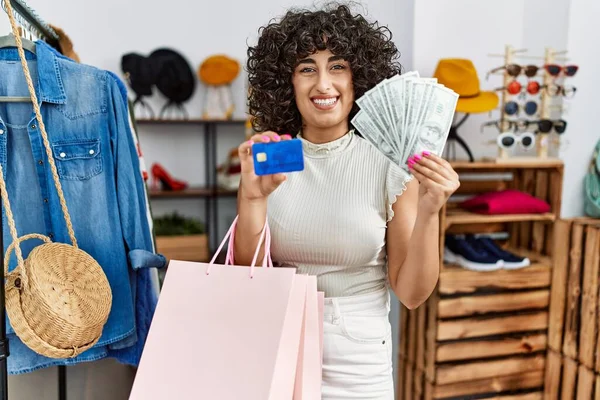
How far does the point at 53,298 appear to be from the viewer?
1.08 metres

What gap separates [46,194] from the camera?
1.37 metres

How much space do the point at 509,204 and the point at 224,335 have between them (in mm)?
1986

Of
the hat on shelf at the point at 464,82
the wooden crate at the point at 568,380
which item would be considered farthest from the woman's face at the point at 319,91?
the wooden crate at the point at 568,380

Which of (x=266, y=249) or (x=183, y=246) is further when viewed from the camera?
(x=183, y=246)

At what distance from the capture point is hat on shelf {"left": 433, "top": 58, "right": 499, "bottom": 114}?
242cm

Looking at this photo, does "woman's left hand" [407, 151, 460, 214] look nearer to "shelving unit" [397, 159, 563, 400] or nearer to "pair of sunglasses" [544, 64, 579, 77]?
"shelving unit" [397, 159, 563, 400]

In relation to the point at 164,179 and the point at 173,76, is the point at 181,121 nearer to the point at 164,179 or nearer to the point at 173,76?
the point at 173,76

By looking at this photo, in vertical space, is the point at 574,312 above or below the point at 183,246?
above

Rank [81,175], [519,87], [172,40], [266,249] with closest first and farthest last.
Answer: [266,249] < [81,175] < [519,87] < [172,40]

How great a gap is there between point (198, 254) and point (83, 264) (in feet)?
10.3

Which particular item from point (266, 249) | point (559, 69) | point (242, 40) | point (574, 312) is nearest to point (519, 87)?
point (559, 69)

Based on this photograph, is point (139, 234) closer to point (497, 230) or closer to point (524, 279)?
point (524, 279)

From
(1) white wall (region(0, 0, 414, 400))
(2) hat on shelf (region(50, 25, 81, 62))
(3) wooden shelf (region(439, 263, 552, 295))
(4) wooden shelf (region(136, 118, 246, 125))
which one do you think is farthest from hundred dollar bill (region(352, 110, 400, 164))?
(4) wooden shelf (region(136, 118, 246, 125))

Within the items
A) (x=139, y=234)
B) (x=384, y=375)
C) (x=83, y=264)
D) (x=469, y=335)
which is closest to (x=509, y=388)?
(x=469, y=335)
